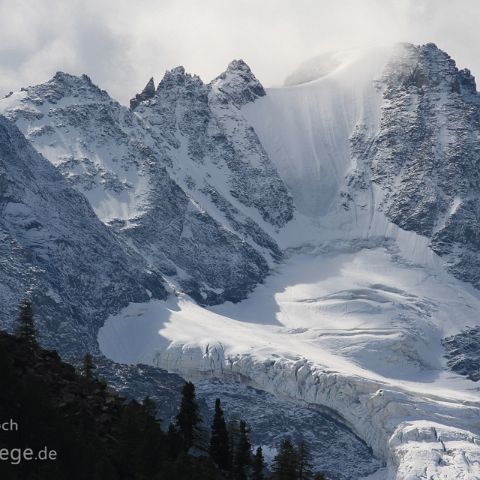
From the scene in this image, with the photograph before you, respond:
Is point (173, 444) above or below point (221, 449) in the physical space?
below

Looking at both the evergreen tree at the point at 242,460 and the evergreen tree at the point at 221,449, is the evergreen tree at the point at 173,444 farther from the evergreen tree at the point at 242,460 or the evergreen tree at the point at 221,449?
the evergreen tree at the point at 242,460

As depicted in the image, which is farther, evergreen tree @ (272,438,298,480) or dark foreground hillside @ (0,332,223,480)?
evergreen tree @ (272,438,298,480)

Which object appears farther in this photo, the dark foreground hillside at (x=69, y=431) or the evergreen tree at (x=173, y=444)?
the evergreen tree at (x=173, y=444)

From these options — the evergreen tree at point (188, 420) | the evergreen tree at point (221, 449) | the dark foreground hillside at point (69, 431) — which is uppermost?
the evergreen tree at point (188, 420)

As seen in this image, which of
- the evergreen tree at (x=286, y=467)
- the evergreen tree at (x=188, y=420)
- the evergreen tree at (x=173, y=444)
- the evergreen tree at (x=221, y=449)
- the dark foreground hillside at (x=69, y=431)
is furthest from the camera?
the evergreen tree at (x=221, y=449)

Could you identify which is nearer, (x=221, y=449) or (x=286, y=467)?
(x=286, y=467)

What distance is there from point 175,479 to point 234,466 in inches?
1160

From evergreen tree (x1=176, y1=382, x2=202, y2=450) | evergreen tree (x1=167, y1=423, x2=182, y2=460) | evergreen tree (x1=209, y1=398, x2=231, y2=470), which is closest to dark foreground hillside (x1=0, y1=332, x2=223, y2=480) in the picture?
evergreen tree (x1=167, y1=423, x2=182, y2=460)

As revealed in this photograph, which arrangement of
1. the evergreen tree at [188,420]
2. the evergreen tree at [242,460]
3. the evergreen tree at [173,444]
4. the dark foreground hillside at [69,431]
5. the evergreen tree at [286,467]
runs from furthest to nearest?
1. the evergreen tree at [242,460]
2. the evergreen tree at [188,420]
3. the evergreen tree at [286,467]
4. the evergreen tree at [173,444]
5. the dark foreground hillside at [69,431]

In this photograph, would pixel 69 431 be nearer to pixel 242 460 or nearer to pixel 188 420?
pixel 188 420

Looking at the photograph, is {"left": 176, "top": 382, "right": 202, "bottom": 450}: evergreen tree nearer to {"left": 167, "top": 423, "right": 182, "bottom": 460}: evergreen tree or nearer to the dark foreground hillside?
{"left": 167, "top": 423, "right": 182, "bottom": 460}: evergreen tree

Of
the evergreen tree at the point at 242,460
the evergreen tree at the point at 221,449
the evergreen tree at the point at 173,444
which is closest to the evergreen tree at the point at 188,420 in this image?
the evergreen tree at the point at 221,449

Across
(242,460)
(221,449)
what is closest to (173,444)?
(221,449)

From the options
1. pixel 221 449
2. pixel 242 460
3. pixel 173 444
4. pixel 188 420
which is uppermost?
pixel 188 420
